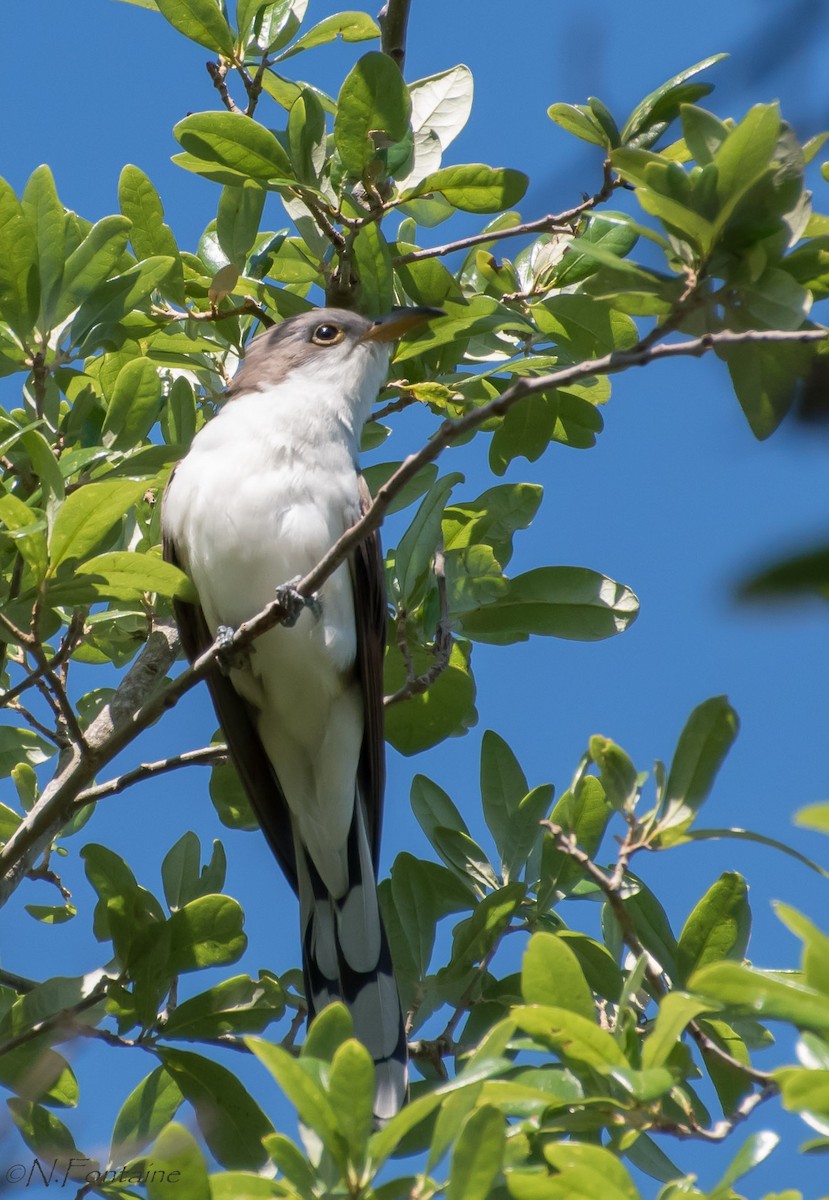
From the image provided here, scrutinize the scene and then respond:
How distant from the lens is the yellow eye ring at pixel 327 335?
5.24m

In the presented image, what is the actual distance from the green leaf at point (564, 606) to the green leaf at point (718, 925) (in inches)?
41.3

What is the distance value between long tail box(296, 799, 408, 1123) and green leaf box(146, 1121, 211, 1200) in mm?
1541

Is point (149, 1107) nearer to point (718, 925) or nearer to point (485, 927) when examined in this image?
point (485, 927)

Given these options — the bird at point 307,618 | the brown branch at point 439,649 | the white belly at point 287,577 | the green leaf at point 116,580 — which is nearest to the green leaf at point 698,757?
the brown branch at point 439,649

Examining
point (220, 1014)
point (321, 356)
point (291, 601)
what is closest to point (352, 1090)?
point (220, 1014)

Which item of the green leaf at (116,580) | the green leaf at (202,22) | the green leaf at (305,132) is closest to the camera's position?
the green leaf at (116,580)

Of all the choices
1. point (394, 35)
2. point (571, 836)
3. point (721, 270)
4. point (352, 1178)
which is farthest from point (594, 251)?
point (394, 35)

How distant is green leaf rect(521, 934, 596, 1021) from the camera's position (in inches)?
100

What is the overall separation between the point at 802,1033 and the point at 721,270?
63.6 inches

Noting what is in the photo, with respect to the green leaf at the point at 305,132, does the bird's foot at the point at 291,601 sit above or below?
below

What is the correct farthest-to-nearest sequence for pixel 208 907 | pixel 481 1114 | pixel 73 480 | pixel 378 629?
1. pixel 378 629
2. pixel 73 480
3. pixel 208 907
4. pixel 481 1114

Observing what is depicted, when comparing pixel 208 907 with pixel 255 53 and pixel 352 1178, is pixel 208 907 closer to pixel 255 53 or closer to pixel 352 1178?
pixel 352 1178

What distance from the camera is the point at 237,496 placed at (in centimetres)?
462

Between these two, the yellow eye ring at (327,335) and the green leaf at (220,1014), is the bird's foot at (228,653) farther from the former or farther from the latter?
the yellow eye ring at (327,335)
